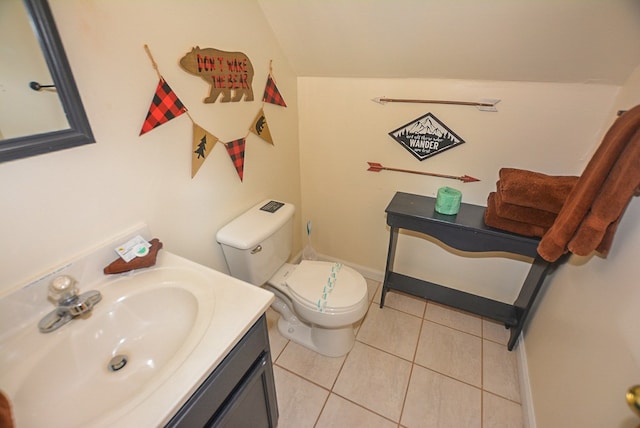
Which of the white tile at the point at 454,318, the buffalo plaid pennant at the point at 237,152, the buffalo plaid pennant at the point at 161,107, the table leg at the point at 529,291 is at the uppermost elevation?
the buffalo plaid pennant at the point at 161,107

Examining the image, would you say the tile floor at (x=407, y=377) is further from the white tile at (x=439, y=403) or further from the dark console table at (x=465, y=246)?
the dark console table at (x=465, y=246)

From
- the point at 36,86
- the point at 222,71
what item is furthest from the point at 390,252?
the point at 36,86

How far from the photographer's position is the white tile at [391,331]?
1.58 m

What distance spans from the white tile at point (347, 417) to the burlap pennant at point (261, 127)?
1380mm

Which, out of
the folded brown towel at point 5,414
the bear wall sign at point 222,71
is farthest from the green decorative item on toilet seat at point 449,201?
the folded brown towel at point 5,414

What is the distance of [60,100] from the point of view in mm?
708

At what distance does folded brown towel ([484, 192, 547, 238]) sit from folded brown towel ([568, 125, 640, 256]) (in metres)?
0.30

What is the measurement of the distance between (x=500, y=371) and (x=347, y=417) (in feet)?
2.81

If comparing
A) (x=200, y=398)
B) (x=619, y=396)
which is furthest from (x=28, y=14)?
(x=619, y=396)

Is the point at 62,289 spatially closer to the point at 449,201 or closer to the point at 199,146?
the point at 199,146

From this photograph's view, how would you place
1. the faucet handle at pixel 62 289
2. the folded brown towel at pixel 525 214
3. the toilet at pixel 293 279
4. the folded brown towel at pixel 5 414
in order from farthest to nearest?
1. the toilet at pixel 293 279
2. the folded brown towel at pixel 525 214
3. the faucet handle at pixel 62 289
4. the folded brown towel at pixel 5 414

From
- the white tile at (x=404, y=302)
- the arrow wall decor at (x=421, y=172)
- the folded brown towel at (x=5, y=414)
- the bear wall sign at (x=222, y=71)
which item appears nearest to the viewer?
the folded brown towel at (x=5, y=414)

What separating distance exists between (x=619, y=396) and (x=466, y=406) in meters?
0.71

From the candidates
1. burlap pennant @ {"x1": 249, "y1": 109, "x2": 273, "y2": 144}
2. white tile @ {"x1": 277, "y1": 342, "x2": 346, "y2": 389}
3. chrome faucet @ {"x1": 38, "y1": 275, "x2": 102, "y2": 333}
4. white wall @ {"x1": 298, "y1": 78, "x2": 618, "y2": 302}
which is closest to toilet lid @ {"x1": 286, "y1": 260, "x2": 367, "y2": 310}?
white tile @ {"x1": 277, "y1": 342, "x2": 346, "y2": 389}
